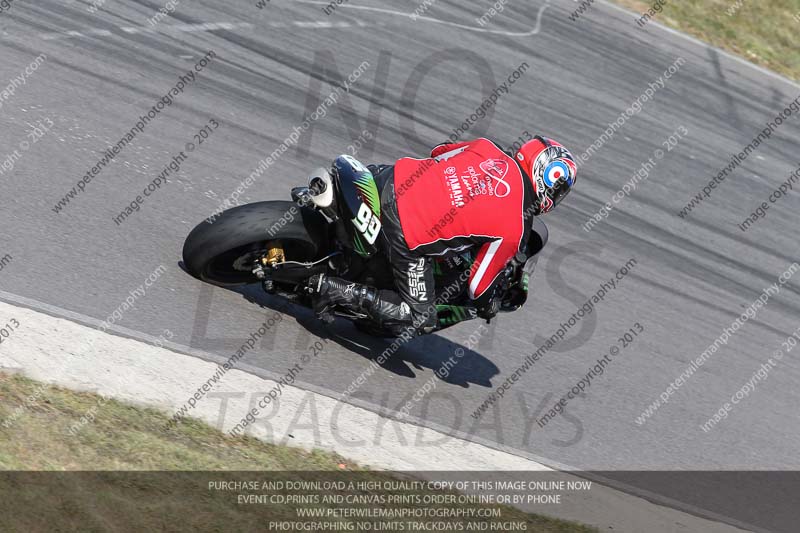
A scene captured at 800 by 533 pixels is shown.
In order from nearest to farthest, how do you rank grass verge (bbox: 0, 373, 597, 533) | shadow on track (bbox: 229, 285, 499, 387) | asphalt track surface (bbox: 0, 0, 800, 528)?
1. grass verge (bbox: 0, 373, 597, 533)
2. asphalt track surface (bbox: 0, 0, 800, 528)
3. shadow on track (bbox: 229, 285, 499, 387)

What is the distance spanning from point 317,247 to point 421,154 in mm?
4422

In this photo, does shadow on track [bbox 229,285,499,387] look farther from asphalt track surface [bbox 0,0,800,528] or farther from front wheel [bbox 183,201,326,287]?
front wheel [bbox 183,201,326,287]

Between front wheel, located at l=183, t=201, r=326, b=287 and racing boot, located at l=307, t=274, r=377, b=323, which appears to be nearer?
front wheel, located at l=183, t=201, r=326, b=287

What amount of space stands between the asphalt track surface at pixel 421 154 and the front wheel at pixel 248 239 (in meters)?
0.26

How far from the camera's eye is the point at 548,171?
637 cm

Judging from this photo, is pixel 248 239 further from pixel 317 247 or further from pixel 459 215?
pixel 459 215

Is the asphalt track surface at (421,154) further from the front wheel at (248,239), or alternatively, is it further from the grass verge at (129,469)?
the grass verge at (129,469)

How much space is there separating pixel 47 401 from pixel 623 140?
9.74 m

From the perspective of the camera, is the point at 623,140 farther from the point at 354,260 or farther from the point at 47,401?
the point at 47,401

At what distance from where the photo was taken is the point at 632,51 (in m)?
17.0

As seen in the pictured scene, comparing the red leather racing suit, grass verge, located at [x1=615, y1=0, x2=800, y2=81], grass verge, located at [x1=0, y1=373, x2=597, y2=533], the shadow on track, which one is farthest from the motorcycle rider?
grass verge, located at [x1=615, y1=0, x2=800, y2=81]

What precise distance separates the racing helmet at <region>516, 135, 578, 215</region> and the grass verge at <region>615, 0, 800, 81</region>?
42.7 feet

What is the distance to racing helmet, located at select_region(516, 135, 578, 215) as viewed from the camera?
251 inches

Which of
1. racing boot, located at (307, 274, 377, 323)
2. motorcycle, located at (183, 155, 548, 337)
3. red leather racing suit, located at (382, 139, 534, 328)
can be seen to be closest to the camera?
red leather racing suit, located at (382, 139, 534, 328)
